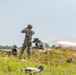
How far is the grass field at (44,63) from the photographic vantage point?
1362 centimetres

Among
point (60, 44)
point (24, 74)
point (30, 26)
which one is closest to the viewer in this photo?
point (24, 74)

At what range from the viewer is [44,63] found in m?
20.2

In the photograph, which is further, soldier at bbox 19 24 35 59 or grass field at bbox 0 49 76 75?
soldier at bbox 19 24 35 59

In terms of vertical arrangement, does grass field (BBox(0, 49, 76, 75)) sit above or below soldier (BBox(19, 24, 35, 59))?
below

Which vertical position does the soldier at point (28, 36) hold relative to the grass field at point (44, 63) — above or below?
above

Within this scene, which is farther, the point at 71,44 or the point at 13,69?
the point at 71,44

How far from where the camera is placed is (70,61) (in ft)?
75.3

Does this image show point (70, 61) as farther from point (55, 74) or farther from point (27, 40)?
point (55, 74)

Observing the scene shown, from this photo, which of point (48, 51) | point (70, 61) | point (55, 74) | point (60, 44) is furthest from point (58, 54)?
point (55, 74)

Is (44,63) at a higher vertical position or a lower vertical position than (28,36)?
lower

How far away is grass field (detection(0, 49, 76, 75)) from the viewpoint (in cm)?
1362

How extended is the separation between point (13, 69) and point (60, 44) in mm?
20951

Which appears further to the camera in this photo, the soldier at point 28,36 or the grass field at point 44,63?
the soldier at point 28,36

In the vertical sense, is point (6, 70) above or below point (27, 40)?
below
